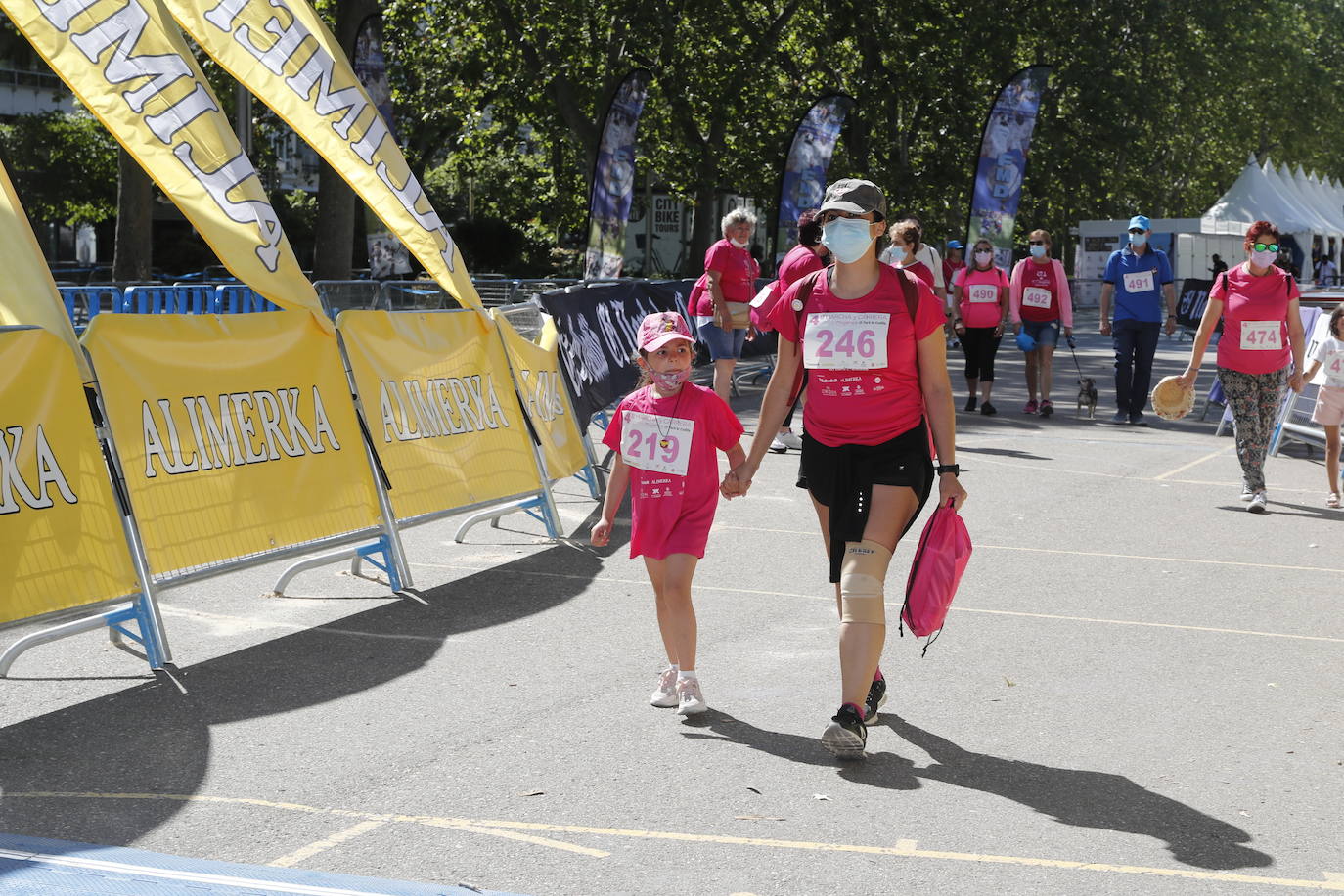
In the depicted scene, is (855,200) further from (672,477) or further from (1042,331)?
(1042,331)

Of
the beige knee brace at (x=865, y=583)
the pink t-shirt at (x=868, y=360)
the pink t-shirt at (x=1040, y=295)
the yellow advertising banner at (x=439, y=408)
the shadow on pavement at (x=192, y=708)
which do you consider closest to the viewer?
the shadow on pavement at (x=192, y=708)

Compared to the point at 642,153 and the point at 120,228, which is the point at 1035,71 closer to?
the point at 642,153

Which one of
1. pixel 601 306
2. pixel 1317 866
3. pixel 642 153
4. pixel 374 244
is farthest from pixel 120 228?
pixel 1317 866

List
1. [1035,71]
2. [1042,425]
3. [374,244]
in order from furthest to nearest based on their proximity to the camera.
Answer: [1035,71] → [374,244] → [1042,425]

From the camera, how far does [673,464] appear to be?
6.22 m

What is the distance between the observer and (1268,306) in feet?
37.1

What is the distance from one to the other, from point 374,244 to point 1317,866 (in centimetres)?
2099

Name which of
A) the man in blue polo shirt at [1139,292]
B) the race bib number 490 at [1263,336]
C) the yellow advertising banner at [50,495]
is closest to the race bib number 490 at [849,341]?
the yellow advertising banner at [50,495]

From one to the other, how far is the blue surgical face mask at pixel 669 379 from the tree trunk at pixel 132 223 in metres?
21.4

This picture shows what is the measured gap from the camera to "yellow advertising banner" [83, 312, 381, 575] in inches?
266

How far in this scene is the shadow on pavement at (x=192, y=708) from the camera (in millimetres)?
5031

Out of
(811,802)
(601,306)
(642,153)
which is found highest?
(642,153)

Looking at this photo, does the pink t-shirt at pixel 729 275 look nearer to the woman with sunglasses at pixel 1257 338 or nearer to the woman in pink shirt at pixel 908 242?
the woman in pink shirt at pixel 908 242

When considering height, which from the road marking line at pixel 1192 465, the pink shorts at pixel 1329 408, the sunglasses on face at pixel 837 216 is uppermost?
the sunglasses on face at pixel 837 216
